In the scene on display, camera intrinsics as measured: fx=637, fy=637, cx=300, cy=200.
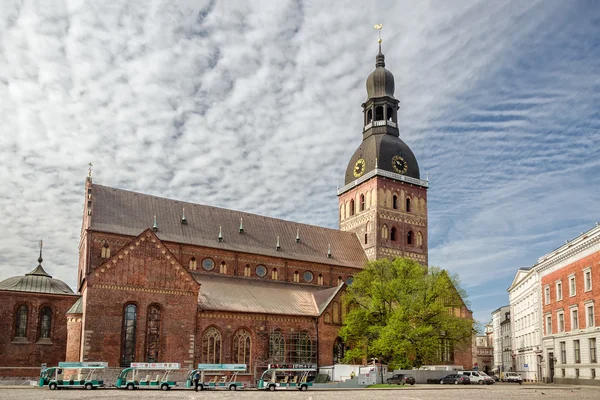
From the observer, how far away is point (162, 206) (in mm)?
62094

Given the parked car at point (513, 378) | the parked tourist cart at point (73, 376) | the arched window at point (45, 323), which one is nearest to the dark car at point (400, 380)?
the parked car at point (513, 378)

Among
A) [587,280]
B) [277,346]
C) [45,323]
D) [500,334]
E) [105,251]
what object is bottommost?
[277,346]

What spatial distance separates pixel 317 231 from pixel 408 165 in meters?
13.7

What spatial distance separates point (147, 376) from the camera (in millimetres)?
46719

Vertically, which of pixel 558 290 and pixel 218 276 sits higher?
pixel 218 276

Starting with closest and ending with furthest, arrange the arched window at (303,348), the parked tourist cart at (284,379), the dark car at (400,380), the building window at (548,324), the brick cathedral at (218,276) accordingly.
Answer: the parked tourist cart at (284,379) < the brick cathedral at (218,276) < the dark car at (400,380) < the arched window at (303,348) < the building window at (548,324)

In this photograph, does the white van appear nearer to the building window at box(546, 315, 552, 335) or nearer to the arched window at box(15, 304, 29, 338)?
the building window at box(546, 315, 552, 335)

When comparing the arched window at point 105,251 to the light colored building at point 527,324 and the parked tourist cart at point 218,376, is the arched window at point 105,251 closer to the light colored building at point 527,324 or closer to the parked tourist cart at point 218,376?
the parked tourist cart at point 218,376

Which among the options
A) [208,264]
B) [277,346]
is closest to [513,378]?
[277,346]

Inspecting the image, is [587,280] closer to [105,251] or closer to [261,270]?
[261,270]

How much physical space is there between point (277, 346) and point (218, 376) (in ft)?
25.7

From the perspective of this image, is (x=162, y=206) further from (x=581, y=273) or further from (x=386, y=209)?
(x=581, y=273)

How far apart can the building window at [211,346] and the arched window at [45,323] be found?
13096mm

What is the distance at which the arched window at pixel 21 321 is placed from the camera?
52.5 metres
